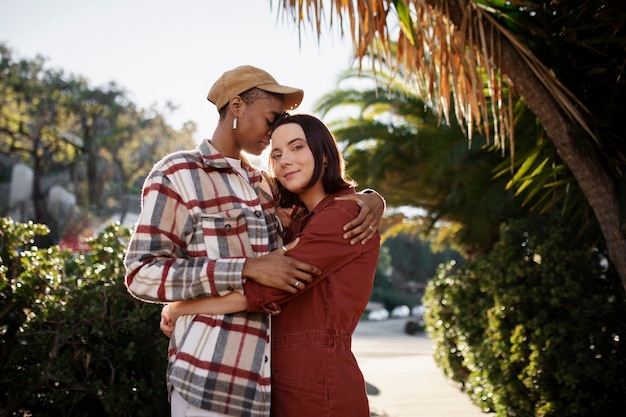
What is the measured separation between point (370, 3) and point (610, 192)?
1826 millimetres

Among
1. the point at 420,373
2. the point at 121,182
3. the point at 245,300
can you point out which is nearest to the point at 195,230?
the point at 245,300

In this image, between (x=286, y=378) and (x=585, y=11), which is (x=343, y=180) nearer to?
(x=286, y=378)

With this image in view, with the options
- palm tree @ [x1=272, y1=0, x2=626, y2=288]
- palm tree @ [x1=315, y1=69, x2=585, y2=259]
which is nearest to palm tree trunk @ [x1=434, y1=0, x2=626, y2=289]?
palm tree @ [x1=272, y1=0, x2=626, y2=288]

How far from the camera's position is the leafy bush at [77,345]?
4.09 meters

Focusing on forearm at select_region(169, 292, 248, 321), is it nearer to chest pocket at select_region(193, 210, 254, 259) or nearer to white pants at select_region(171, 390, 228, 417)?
chest pocket at select_region(193, 210, 254, 259)

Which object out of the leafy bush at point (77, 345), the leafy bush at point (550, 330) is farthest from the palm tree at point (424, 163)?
the leafy bush at point (77, 345)

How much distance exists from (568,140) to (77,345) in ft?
11.0

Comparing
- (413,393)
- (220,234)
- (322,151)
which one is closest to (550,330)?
(413,393)

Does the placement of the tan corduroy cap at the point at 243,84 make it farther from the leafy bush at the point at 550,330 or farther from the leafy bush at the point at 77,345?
the leafy bush at the point at 550,330

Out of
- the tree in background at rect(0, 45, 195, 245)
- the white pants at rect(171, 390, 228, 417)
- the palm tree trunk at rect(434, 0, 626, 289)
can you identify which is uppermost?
the tree in background at rect(0, 45, 195, 245)

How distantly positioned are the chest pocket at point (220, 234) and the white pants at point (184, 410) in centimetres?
46

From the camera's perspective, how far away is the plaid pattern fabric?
2.08m

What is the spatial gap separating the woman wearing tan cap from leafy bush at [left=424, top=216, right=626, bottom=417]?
3665mm

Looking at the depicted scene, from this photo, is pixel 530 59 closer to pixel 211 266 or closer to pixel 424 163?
pixel 211 266
